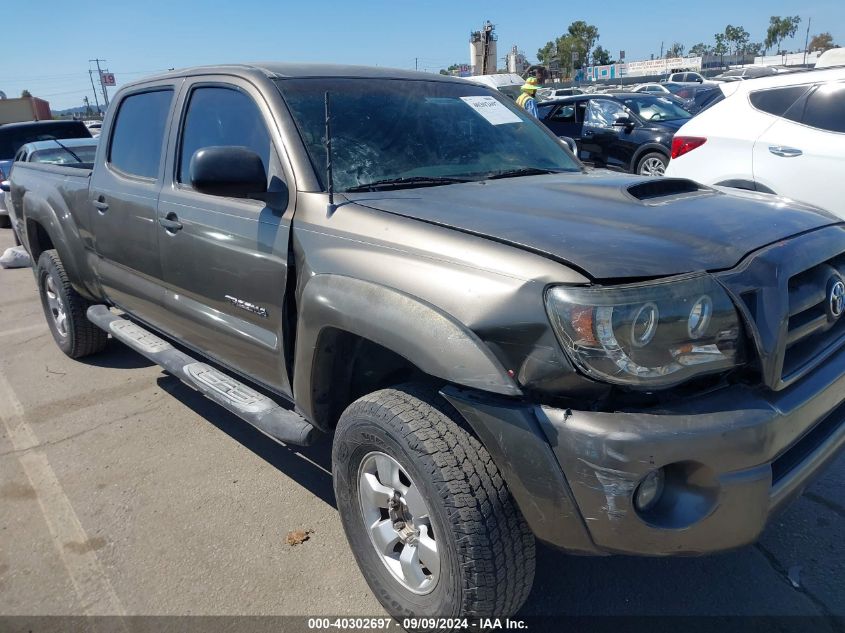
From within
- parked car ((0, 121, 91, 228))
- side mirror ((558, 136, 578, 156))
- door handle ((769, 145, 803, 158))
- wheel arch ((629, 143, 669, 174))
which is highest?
side mirror ((558, 136, 578, 156))

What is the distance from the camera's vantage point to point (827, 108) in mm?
5301

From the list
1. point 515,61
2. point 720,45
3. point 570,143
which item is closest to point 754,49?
point 720,45

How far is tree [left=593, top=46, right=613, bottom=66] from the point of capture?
8903 cm

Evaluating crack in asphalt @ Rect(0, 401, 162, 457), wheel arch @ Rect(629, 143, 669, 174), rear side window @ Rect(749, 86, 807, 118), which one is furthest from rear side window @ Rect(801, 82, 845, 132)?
crack in asphalt @ Rect(0, 401, 162, 457)

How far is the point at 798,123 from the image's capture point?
541 centimetres

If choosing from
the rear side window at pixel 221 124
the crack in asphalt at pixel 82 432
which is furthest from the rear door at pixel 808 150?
the crack in asphalt at pixel 82 432

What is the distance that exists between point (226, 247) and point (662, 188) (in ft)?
6.00

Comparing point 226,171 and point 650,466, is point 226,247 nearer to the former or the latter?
point 226,171

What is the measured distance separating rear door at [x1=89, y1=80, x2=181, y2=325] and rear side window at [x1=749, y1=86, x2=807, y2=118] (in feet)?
15.7

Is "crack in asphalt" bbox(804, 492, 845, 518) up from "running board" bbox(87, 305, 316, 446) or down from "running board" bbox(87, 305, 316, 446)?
down

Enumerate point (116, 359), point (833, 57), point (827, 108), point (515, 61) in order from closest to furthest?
point (116, 359) → point (827, 108) → point (833, 57) → point (515, 61)

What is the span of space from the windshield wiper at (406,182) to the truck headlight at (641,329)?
1.10 metres

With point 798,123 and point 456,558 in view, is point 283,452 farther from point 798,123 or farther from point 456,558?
point 798,123

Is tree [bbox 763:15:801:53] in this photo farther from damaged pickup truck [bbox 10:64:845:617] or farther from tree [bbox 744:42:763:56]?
damaged pickup truck [bbox 10:64:845:617]
